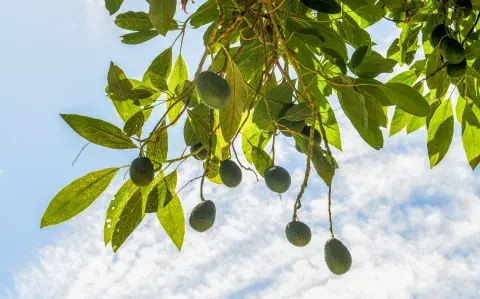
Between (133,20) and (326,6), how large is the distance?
1.57ft

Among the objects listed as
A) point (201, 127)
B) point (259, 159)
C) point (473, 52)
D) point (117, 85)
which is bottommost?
point (259, 159)

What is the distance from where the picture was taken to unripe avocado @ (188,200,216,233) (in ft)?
3.69

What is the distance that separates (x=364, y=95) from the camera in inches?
49.1

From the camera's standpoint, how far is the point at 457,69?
1.34m

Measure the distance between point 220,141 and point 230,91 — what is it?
434 millimetres

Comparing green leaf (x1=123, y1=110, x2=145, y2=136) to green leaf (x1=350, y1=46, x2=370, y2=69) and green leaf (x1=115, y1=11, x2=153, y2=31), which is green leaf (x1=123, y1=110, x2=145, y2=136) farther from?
green leaf (x1=350, y1=46, x2=370, y2=69)

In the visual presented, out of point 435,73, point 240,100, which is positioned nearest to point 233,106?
point 240,100

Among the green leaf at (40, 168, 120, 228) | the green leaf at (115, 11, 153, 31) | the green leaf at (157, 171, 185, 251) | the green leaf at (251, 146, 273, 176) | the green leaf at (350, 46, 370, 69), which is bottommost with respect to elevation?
the green leaf at (251, 146, 273, 176)

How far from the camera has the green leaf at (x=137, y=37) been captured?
4.61 ft

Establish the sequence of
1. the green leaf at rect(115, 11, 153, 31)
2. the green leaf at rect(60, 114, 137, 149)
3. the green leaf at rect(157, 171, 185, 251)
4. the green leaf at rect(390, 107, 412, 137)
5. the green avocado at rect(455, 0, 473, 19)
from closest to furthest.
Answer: the green leaf at rect(60, 114, 137, 149) → the green leaf at rect(157, 171, 185, 251) → the green leaf at rect(115, 11, 153, 31) → the green avocado at rect(455, 0, 473, 19) → the green leaf at rect(390, 107, 412, 137)

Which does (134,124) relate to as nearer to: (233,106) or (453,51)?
(233,106)

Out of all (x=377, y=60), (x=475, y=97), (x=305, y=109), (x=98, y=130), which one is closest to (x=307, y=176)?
(x=305, y=109)

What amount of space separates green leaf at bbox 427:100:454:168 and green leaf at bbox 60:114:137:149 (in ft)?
2.85

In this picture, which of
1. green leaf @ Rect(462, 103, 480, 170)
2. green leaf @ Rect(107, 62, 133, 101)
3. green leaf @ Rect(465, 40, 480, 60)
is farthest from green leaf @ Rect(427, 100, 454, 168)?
green leaf @ Rect(107, 62, 133, 101)
